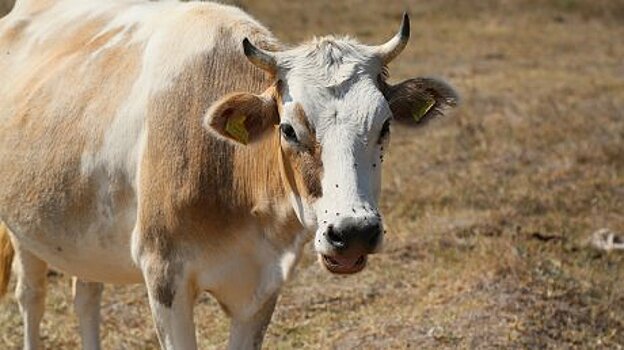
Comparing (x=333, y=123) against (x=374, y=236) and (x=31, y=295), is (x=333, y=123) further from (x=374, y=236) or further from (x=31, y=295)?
(x=31, y=295)

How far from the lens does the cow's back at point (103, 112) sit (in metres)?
5.37

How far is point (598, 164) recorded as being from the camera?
1109cm

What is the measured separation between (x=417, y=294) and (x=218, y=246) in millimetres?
2873

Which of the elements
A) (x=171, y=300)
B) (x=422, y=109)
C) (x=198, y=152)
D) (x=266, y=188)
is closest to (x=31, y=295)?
(x=171, y=300)

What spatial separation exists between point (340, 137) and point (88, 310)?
8.73 ft

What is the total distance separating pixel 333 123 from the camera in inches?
181

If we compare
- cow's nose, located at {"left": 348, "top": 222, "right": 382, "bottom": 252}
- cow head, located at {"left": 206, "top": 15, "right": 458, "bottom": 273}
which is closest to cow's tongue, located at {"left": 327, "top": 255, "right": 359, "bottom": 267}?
cow head, located at {"left": 206, "top": 15, "right": 458, "bottom": 273}

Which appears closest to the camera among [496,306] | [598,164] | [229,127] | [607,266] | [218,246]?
[229,127]

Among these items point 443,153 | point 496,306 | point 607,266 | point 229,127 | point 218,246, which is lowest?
point 443,153

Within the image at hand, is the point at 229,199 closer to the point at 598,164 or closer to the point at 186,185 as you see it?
the point at 186,185

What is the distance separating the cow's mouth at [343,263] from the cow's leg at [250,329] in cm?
Result: 88

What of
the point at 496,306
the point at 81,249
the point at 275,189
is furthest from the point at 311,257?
the point at 275,189

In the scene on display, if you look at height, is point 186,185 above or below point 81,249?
above

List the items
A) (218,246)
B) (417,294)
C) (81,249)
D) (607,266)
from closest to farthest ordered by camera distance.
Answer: (218,246) < (81,249) < (417,294) < (607,266)
